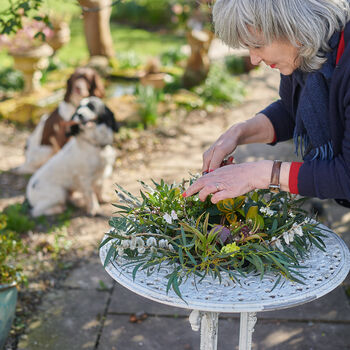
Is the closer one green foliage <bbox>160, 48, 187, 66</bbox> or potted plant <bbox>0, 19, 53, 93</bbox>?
potted plant <bbox>0, 19, 53, 93</bbox>

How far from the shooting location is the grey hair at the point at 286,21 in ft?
5.08

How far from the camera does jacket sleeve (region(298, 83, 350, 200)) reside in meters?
1.61

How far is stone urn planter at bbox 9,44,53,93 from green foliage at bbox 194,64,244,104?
2284 mm

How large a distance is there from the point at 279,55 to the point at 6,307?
1.89 meters

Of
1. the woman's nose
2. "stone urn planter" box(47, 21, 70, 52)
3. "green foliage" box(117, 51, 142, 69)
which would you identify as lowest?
"green foliage" box(117, 51, 142, 69)

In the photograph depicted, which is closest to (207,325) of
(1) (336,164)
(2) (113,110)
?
(1) (336,164)

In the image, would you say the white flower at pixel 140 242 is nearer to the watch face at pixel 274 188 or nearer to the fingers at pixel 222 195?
the fingers at pixel 222 195

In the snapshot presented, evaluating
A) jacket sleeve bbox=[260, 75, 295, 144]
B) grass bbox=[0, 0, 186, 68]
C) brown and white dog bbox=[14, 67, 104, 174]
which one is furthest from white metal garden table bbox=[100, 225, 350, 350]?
grass bbox=[0, 0, 186, 68]

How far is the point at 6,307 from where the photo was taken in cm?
253

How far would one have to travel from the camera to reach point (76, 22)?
46.6 ft

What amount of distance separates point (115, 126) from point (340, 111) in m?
2.48

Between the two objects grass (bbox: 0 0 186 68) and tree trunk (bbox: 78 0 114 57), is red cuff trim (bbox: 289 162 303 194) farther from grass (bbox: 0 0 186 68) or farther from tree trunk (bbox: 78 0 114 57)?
grass (bbox: 0 0 186 68)

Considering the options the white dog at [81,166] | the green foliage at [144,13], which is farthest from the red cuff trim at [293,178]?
the green foliage at [144,13]

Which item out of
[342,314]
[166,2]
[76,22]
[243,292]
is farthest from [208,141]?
[76,22]
